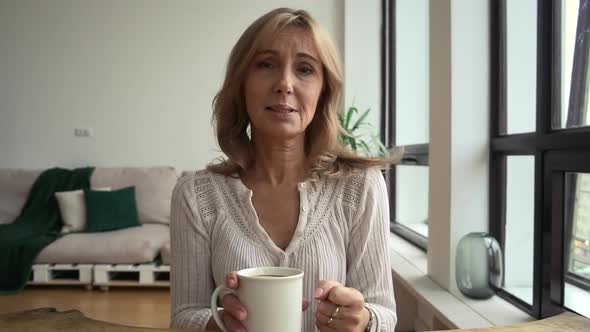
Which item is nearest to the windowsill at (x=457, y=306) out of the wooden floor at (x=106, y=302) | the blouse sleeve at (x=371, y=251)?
the blouse sleeve at (x=371, y=251)

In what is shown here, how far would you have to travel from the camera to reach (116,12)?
16.1 feet

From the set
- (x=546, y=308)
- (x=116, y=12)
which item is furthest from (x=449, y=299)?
(x=116, y=12)

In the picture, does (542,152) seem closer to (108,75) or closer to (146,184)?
(146,184)

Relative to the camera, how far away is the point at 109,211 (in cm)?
418

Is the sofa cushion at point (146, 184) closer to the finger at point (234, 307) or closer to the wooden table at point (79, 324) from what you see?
the wooden table at point (79, 324)

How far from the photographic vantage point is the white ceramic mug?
57 cm

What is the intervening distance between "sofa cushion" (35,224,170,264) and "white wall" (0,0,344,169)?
130cm

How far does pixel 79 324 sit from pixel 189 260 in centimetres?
36

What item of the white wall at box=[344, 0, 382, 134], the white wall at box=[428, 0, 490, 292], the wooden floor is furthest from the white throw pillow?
the white wall at box=[428, 0, 490, 292]

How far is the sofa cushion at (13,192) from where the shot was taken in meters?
4.46

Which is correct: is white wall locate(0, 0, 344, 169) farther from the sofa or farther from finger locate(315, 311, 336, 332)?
finger locate(315, 311, 336, 332)

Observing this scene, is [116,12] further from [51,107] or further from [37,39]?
[51,107]

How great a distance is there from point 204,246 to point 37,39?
4.86m

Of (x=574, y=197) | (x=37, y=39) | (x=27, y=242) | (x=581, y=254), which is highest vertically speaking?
(x=37, y=39)
